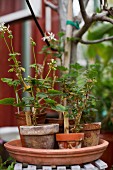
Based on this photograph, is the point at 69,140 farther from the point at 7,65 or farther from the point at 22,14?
the point at 7,65

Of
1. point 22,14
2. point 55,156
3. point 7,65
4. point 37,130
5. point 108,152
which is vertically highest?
point 22,14

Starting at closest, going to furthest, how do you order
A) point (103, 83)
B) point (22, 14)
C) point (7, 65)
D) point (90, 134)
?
point (90, 134)
point (22, 14)
point (7, 65)
point (103, 83)

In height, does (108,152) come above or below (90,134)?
below

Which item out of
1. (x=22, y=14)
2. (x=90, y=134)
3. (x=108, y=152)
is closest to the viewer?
(x=90, y=134)

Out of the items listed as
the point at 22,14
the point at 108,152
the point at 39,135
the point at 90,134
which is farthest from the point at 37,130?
the point at 22,14

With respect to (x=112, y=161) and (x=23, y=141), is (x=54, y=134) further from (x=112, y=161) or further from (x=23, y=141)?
(x=112, y=161)

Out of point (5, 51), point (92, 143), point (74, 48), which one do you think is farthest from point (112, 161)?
point (5, 51)

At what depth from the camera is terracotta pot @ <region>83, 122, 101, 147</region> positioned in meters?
1.33

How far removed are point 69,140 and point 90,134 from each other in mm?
160

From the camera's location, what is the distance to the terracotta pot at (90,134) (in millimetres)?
1331

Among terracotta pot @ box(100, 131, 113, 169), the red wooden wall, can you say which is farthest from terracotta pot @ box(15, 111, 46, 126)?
the red wooden wall

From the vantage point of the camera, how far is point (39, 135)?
1196 mm

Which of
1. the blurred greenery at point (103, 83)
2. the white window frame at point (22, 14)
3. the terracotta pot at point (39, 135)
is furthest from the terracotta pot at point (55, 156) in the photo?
the white window frame at point (22, 14)

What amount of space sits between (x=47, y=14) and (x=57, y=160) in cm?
243
